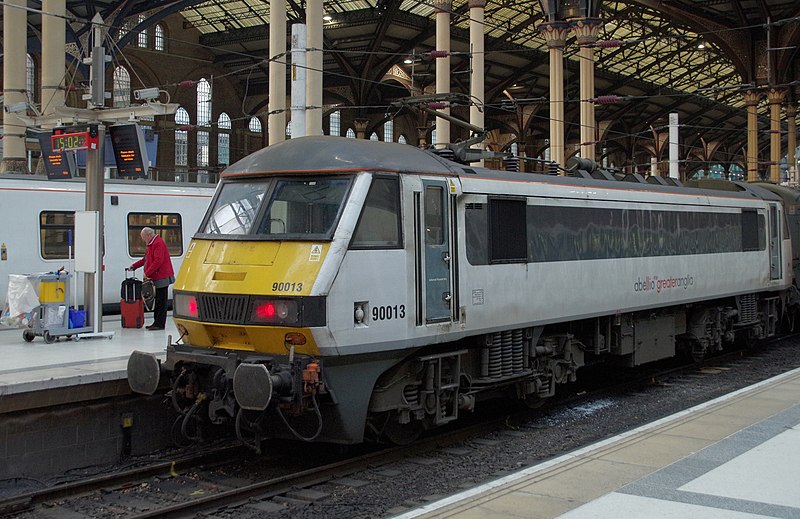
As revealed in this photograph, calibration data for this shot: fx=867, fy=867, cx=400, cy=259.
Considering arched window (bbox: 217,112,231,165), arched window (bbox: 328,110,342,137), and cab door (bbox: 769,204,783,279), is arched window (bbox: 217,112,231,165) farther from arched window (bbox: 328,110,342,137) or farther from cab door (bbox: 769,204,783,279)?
cab door (bbox: 769,204,783,279)

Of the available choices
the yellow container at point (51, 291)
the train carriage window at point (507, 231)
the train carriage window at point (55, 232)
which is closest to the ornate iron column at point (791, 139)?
the train carriage window at point (55, 232)

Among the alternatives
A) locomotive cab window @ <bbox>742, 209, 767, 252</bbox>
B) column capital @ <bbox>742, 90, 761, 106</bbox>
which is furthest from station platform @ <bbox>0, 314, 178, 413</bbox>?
column capital @ <bbox>742, 90, 761, 106</bbox>

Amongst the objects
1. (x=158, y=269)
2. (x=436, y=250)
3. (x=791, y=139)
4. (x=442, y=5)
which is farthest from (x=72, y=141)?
(x=791, y=139)

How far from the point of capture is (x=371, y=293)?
28.4 ft

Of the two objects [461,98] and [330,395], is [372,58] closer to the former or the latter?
[461,98]

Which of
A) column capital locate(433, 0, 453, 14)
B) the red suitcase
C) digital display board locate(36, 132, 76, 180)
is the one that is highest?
column capital locate(433, 0, 453, 14)

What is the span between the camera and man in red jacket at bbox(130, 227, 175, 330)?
1466 cm

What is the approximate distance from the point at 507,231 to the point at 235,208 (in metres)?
3.35

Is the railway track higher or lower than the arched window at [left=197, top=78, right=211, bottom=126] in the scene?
lower

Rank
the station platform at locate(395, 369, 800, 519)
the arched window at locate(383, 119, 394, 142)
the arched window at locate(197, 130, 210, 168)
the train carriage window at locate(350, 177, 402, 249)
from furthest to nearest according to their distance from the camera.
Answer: the arched window at locate(383, 119, 394, 142), the arched window at locate(197, 130, 210, 168), the train carriage window at locate(350, 177, 402, 249), the station platform at locate(395, 369, 800, 519)

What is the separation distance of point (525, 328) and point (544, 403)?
2.10 metres

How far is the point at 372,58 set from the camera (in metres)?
46.1

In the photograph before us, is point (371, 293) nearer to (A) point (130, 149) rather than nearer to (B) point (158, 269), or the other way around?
(B) point (158, 269)

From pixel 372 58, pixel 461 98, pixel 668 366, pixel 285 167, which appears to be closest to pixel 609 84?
pixel 372 58
